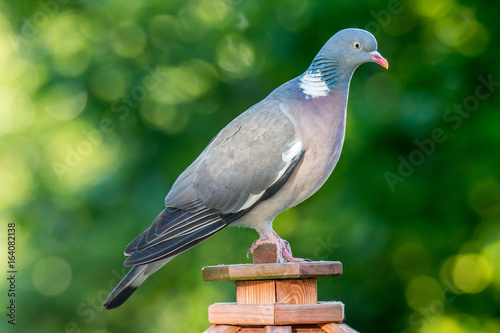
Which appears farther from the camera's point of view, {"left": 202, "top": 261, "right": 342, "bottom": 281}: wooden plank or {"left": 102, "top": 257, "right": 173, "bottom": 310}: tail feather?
{"left": 102, "top": 257, "right": 173, "bottom": 310}: tail feather

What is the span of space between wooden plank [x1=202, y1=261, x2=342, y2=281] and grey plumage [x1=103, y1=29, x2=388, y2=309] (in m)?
0.54

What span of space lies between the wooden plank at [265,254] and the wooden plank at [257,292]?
14 centimetres

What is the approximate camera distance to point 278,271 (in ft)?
8.32

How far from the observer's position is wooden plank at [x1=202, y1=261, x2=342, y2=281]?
8.27 ft

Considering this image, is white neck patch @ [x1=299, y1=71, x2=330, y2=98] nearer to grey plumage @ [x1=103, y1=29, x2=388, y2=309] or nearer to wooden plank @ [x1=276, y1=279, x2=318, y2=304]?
grey plumage @ [x1=103, y1=29, x2=388, y2=309]

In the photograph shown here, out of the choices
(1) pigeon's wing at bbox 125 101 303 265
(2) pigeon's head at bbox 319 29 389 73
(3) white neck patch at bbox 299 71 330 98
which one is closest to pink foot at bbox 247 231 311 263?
(1) pigeon's wing at bbox 125 101 303 265

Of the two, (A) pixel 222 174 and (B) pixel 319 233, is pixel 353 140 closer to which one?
(B) pixel 319 233

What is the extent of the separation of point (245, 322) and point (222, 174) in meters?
1.00

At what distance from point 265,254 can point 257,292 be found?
0.24 metres

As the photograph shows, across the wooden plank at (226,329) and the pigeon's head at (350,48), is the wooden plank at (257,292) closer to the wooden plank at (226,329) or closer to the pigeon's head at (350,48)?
the wooden plank at (226,329)

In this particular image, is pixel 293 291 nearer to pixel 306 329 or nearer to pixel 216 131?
pixel 306 329

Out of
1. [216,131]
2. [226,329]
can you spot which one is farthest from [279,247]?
[216,131]

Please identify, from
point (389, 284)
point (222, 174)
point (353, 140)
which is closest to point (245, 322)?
point (222, 174)

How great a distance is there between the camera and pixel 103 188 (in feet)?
23.3
